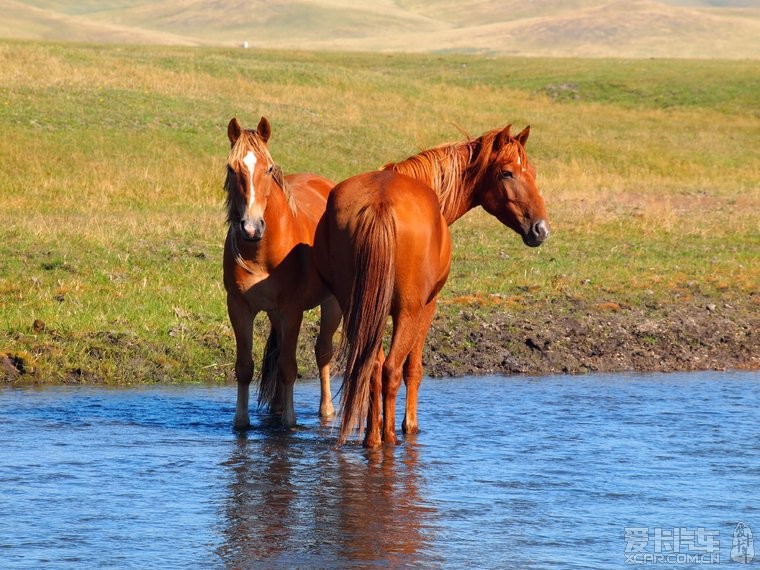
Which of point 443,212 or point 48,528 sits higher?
point 443,212

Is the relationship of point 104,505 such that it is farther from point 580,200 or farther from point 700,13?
point 700,13

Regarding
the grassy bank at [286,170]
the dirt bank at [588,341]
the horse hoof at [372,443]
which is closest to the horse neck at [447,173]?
the horse hoof at [372,443]

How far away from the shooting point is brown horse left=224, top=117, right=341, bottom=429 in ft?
26.5

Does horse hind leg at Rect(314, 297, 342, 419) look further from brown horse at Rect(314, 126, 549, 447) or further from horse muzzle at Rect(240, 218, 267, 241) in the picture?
horse muzzle at Rect(240, 218, 267, 241)

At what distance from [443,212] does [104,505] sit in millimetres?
3635

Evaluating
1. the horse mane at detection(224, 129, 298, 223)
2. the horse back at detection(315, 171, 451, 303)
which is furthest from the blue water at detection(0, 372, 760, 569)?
the horse mane at detection(224, 129, 298, 223)

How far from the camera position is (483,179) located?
909cm

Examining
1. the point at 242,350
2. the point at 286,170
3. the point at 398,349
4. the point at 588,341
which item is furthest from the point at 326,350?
the point at 286,170

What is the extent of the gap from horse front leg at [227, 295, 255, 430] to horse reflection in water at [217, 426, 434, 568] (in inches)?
10.3

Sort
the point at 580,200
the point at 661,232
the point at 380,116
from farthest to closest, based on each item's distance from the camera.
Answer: the point at 380,116 → the point at 580,200 → the point at 661,232

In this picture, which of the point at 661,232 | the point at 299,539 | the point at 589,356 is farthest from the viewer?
the point at 661,232

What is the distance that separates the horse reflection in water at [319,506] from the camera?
5.92 m

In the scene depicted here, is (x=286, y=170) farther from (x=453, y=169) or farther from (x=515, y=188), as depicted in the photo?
(x=515, y=188)

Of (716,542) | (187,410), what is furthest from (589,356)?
(716,542)
